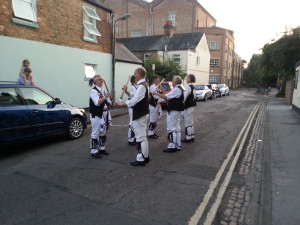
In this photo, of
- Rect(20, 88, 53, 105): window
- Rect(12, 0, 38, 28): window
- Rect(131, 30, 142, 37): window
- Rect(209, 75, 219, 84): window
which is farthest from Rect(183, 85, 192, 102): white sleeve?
Rect(131, 30, 142, 37): window

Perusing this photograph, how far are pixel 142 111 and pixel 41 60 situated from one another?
841 centimetres

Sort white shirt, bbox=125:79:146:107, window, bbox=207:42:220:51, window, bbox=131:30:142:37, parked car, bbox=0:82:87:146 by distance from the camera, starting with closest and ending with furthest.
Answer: white shirt, bbox=125:79:146:107, parked car, bbox=0:82:87:146, window, bbox=131:30:142:37, window, bbox=207:42:220:51

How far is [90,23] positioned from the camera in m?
15.6

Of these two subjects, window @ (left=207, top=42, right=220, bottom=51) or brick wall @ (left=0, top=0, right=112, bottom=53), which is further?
window @ (left=207, top=42, right=220, bottom=51)

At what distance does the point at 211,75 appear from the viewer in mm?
53781

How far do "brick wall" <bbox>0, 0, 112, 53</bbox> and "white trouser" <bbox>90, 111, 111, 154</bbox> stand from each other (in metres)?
6.73

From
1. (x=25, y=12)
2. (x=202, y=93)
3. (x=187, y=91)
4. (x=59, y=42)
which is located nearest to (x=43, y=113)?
(x=187, y=91)

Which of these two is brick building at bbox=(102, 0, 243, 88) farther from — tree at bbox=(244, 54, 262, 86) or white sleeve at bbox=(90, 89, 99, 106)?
white sleeve at bbox=(90, 89, 99, 106)

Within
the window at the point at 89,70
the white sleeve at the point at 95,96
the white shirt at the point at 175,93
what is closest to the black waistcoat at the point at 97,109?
the white sleeve at the point at 95,96

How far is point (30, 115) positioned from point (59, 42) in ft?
24.3

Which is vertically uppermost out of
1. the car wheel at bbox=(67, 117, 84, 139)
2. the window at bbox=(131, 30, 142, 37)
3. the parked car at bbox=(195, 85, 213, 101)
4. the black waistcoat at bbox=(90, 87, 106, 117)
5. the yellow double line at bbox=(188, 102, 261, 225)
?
the window at bbox=(131, 30, 142, 37)

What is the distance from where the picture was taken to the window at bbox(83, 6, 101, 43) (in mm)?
15203

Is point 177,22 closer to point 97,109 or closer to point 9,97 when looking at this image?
point 9,97

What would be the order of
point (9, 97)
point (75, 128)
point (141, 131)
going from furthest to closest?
point (75, 128), point (9, 97), point (141, 131)
